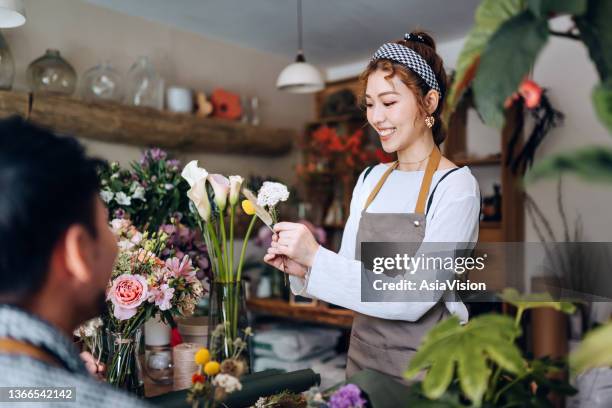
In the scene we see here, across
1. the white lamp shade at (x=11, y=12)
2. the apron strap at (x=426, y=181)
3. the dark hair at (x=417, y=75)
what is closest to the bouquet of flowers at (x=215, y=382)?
the apron strap at (x=426, y=181)

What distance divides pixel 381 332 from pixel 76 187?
0.94 metres

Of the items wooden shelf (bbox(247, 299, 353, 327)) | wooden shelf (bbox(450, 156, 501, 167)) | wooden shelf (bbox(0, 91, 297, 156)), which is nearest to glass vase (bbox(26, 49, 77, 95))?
wooden shelf (bbox(0, 91, 297, 156))

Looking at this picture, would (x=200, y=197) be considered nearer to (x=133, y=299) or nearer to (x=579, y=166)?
(x=133, y=299)

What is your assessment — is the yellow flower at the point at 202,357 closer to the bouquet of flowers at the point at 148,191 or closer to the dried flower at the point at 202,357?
the dried flower at the point at 202,357

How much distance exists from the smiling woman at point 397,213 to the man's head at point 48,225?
22.7 inches

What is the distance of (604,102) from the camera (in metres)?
0.58

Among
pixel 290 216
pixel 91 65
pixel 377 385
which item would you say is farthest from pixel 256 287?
pixel 377 385

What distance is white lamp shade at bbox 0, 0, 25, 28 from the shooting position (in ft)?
7.88

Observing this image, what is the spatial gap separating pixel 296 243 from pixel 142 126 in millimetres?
2546

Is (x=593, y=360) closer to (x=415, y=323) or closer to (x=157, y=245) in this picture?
(x=415, y=323)

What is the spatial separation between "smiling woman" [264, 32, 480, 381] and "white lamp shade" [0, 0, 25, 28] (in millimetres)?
1744

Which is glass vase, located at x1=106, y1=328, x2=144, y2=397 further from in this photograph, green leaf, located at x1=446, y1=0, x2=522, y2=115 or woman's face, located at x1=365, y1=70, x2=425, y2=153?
green leaf, located at x1=446, y1=0, x2=522, y2=115

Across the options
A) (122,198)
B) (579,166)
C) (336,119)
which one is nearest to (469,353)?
(579,166)

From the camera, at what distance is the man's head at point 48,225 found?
659 mm
